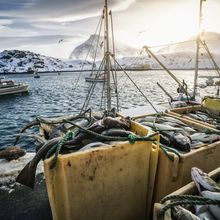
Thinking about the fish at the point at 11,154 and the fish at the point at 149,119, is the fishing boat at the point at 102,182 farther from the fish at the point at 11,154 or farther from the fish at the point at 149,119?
the fish at the point at 11,154

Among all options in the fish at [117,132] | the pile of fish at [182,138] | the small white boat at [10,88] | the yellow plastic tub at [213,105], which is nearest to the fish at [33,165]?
the fish at [117,132]

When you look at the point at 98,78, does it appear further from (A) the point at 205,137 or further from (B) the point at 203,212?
(B) the point at 203,212

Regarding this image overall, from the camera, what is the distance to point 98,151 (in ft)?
8.16

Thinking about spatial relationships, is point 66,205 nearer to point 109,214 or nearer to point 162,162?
point 109,214

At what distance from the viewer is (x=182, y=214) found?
194cm

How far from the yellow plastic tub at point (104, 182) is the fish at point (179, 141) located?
1.67 feet

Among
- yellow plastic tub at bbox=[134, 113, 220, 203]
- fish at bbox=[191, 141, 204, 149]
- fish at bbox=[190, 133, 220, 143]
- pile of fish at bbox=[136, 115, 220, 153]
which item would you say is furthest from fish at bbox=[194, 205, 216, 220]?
fish at bbox=[190, 133, 220, 143]

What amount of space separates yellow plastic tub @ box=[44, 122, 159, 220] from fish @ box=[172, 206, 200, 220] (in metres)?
0.89

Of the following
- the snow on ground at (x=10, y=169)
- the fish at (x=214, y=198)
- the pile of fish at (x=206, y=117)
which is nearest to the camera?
the fish at (x=214, y=198)

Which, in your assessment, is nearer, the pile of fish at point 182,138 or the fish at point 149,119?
the pile of fish at point 182,138

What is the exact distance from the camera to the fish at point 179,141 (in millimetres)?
3274

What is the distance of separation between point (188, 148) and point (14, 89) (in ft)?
127

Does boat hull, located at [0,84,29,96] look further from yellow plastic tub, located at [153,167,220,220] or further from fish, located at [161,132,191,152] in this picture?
yellow plastic tub, located at [153,167,220,220]

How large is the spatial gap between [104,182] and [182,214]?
1048 millimetres
